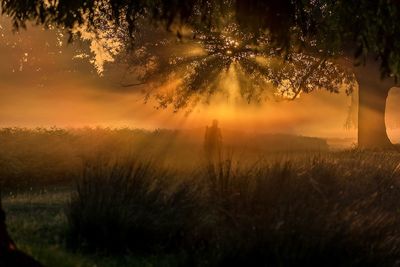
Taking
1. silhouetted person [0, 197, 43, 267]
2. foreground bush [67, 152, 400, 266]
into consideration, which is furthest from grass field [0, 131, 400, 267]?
silhouetted person [0, 197, 43, 267]

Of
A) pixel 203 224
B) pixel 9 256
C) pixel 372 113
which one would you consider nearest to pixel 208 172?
pixel 203 224

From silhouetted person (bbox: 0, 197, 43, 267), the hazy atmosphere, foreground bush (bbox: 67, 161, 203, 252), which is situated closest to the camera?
silhouetted person (bbox: 0, 197, 43, 267)

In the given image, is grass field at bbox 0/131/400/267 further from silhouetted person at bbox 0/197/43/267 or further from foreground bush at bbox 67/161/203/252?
silhouetted person at bbox 0/197/43/267

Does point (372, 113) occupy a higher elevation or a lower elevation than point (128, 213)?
higher

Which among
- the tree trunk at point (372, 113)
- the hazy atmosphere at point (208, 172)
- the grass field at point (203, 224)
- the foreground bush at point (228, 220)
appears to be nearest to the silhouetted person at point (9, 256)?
the hazy atmosphere at point (208, 172)

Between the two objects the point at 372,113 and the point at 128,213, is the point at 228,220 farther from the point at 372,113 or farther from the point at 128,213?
the point at 372,113

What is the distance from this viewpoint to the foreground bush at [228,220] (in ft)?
25.8

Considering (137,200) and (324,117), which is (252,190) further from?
(324,117)

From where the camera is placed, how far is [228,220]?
918cm

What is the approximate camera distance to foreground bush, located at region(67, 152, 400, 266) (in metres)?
7.87

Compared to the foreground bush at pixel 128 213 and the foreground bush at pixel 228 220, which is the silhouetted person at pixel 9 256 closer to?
the foreground bush at pixel 228 220

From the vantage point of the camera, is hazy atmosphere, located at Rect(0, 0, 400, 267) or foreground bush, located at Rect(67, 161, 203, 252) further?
foreground bush, located at Rect(67, 161, 203, 252)

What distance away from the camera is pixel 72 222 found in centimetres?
927

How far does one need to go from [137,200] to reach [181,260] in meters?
1.58
